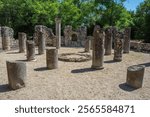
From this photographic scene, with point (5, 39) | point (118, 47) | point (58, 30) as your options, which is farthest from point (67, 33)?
point (118, 47)

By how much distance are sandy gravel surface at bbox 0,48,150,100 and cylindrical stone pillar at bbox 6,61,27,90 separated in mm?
293

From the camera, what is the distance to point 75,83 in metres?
11.2

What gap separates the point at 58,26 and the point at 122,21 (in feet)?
39.9

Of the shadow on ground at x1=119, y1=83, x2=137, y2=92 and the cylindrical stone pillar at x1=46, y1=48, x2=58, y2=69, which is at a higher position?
the cylindrical stone pillar at x1=46, y1=48, x2=58, y2=69

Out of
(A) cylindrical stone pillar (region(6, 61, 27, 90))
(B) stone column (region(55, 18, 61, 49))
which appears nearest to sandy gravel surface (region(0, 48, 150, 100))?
(A) cylindrical stone pillar (region(6, 61, 27, 90))

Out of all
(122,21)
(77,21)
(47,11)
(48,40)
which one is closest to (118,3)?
(122,21)

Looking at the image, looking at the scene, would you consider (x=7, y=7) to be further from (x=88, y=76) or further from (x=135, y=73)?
(x=135, y=73)

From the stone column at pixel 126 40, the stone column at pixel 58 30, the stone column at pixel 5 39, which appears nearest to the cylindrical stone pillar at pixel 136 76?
the stone column at pixel 126 40

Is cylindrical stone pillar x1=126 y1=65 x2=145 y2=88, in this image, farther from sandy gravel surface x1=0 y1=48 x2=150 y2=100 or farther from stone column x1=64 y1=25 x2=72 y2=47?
stone column x1=64 y1=25 x2=72 y2=47

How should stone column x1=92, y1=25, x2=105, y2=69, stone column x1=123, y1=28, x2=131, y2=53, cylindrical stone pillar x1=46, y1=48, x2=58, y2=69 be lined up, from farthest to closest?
stone column x1=123, y1=28, x2=131, y2=53, cylindrical stone pillar x1=46, y1=48, x2=58, y2=69, stone column x1=92, y1=25, x2=105, y2=69

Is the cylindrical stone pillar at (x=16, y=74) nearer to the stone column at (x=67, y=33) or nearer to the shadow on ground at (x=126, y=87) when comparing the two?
the shadow on ground at (x=126, y=87)

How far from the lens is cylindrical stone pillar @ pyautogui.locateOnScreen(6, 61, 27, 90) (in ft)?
33.4

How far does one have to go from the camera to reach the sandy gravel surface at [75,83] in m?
9.70

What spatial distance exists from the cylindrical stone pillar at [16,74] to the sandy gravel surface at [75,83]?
0.96ft
